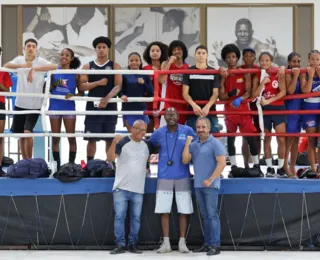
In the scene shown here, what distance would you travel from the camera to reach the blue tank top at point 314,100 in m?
7.82

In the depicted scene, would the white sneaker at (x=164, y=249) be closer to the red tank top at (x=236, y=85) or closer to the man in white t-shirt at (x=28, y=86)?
the red tank top at (x=236, y=85)

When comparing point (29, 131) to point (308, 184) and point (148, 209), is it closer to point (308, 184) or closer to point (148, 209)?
point (148, 209)

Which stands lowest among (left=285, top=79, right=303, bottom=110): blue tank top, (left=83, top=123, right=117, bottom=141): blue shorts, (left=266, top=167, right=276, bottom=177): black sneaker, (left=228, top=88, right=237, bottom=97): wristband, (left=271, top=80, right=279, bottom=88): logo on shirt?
(left=266, top=167, right=276, bottom=177): black sneaker

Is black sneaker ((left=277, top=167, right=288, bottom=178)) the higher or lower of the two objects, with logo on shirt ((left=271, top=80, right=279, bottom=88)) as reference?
lower

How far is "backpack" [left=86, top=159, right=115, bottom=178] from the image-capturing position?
7922 mm

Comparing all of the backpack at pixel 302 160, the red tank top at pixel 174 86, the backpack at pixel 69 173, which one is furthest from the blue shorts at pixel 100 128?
the backpack at pixel 302 160

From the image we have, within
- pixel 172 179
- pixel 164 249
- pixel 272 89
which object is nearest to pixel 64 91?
pixel 172 179

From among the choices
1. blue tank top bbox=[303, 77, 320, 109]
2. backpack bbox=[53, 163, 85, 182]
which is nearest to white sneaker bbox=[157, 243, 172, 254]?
backpack bbox=[53, 163, 85, 182]

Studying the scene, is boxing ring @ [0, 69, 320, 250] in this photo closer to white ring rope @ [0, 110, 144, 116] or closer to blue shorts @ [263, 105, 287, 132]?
white ring rope @ [0, 110, 144, 116]

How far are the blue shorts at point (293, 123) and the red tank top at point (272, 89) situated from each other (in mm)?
253

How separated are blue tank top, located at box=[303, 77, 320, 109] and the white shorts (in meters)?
1.51

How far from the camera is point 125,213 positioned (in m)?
7.62

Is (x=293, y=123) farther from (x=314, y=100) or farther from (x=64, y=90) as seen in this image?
(x=64, y=90)

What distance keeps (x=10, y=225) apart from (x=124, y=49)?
6.44m
